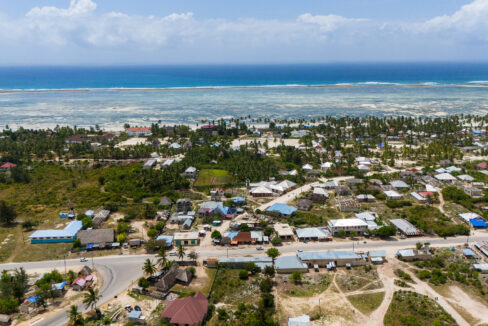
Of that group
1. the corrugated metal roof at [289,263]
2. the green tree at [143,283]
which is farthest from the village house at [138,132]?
the corrugated metal roof at [289,263]

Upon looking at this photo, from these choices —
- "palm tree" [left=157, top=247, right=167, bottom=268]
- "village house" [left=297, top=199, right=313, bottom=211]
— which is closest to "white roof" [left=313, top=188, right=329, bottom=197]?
"village house" [left=297, top=199, right=313, bottom=211]

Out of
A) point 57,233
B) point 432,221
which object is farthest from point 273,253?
point 57,233

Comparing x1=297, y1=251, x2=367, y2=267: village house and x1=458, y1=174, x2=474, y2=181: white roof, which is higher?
x1=458, y1=174, x2=474, y2=181: white roof

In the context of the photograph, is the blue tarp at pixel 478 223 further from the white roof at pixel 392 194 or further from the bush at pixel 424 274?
the bush at pixel 424 274

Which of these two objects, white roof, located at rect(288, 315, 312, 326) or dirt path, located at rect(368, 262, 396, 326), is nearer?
white roof, located at rect(288, 315, 312, 326)

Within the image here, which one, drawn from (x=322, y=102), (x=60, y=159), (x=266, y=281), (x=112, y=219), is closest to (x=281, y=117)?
(x=322, y=102)

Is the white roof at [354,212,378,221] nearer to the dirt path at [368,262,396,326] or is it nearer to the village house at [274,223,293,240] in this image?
the dirt path at [368,262,396,326]

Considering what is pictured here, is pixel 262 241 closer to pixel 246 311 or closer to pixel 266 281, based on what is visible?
pixel 266 281
